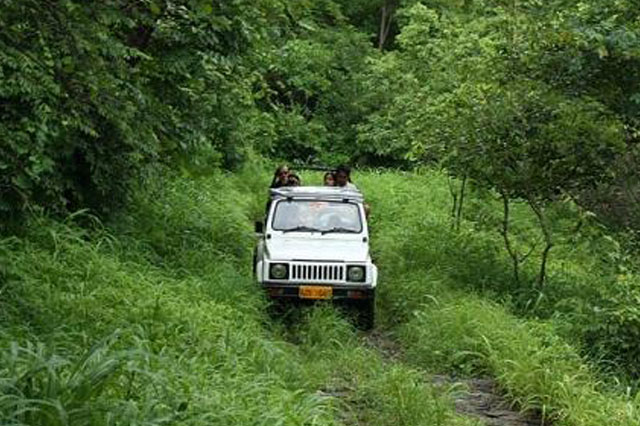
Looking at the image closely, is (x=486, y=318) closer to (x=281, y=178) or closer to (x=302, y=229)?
(x=302, y=229)

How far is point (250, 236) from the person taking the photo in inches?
571

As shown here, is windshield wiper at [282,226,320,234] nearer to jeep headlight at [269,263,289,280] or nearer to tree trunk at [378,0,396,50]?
jeep headlight at [269,263,289,280]

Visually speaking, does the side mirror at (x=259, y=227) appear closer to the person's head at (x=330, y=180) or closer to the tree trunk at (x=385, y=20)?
the person's head at (x=330, y=180)

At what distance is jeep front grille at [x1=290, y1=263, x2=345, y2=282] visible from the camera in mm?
10062

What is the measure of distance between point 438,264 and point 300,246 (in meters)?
3.17

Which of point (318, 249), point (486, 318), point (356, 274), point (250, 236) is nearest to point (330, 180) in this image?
point (250, 236)

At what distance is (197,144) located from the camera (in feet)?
38.2

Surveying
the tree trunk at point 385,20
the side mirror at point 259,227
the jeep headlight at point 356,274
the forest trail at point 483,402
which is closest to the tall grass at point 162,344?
the forest trail at point 483,402

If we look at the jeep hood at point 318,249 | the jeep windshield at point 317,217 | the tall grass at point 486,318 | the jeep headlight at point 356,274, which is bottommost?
the tall grass at point 486,318

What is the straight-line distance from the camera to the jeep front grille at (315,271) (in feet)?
33.0

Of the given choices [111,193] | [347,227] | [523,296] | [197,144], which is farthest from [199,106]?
[523,296]

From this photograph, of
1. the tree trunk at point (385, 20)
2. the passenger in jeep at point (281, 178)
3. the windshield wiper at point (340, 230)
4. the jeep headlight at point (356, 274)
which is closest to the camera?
the jeep headlight at point (356, 274)

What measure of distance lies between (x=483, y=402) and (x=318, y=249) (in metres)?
3.27

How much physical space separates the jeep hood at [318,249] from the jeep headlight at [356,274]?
0.11 meters
